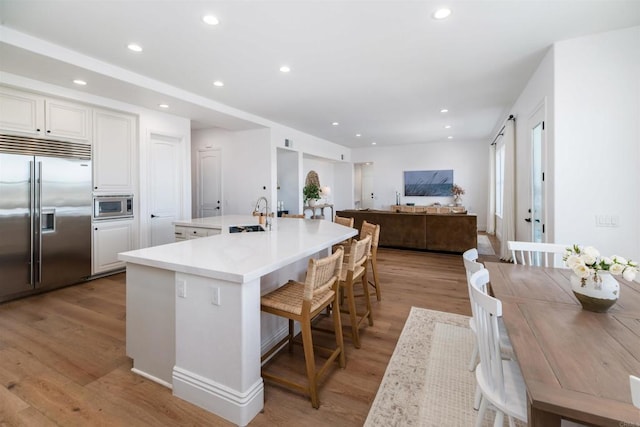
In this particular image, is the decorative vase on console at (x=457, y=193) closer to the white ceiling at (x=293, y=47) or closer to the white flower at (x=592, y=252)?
the white ceiling at (x=293, y=47)

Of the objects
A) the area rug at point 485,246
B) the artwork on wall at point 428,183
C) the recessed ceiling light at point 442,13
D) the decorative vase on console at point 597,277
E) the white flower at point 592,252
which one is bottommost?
the area rug at point 485,246

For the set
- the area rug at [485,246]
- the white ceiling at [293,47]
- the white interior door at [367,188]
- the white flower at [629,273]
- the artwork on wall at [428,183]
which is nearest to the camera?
the white flower at [629,273]

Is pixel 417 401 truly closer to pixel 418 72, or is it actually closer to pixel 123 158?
pixel 418 72

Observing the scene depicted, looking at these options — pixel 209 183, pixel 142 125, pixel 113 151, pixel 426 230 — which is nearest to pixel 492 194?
pixel 426 230

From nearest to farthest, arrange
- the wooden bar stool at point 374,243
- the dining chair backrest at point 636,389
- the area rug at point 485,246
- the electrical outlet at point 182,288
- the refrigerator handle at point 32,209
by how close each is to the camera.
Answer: the dining chair backrest at point 636,389 → the electrical outlet at point 182,288 → the wooden bar stool at point 374,243 → the refrigerator handle at point 32,209 → the area rug at point 485,246

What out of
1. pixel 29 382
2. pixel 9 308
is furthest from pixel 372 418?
pixel 9 308

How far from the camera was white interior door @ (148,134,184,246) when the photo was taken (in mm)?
4914

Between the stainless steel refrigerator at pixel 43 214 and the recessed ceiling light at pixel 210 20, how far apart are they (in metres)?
2.77

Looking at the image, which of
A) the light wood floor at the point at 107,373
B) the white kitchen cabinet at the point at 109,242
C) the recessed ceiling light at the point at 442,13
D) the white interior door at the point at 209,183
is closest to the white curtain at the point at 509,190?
the light wood floor at the point at 107,373

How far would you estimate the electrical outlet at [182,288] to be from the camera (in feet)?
5.71

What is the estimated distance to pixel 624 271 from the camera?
138 centimetres

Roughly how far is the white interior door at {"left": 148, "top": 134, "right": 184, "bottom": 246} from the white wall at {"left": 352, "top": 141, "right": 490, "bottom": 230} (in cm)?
671

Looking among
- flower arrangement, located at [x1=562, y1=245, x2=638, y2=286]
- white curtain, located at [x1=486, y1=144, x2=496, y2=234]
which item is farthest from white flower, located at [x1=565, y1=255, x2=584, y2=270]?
white curtain, located at [x1=486, y1=144, x2=496, y2=234]

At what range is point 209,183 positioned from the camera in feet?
22.6
